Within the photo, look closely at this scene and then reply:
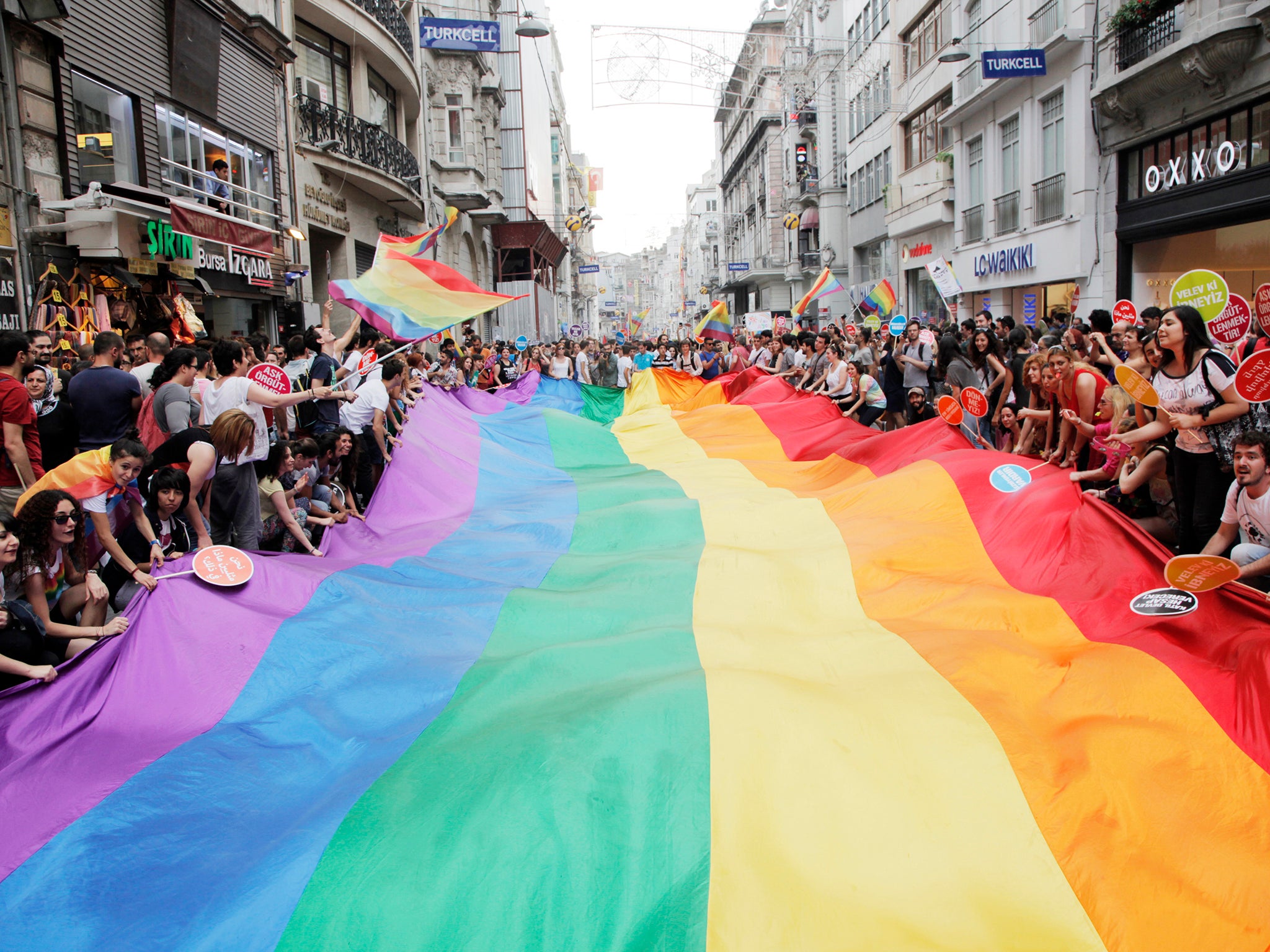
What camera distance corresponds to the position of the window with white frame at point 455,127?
1233 inches

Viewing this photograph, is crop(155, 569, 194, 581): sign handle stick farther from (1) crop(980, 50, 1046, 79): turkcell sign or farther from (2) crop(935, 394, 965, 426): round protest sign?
(1) crop(980, 50, 1046, 79): turkcell sign

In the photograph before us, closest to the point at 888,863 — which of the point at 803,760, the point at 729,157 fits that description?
the point at 803,760

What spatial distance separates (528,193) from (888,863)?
45951mm

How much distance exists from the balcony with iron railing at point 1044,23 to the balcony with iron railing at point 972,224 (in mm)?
4830

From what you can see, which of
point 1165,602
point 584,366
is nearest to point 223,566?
point 1165,602

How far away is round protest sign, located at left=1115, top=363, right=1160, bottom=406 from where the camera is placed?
214 inches

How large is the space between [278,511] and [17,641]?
7.54 feet

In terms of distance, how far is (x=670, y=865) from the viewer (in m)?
3.02

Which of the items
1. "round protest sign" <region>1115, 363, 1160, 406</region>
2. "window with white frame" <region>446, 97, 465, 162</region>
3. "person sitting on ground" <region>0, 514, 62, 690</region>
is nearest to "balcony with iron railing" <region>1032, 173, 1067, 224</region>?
"round protest sign" <region>1115, 363, 1160, 406</region>

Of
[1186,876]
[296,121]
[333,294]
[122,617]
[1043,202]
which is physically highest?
[296,121]

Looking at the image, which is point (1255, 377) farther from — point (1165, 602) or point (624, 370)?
point (624, 370)

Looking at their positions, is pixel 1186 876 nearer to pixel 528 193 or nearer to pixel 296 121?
pixel 296 121

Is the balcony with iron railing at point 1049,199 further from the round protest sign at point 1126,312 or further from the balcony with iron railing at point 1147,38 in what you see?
the round protest sign at point 1126,312

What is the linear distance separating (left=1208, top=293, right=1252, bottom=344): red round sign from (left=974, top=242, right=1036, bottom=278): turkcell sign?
54.5 feet
